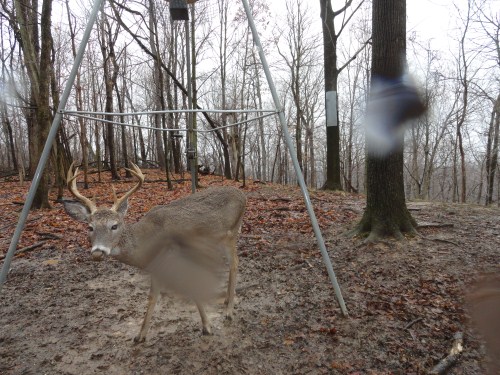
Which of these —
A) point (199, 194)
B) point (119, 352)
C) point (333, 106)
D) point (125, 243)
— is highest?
point (333, 106)

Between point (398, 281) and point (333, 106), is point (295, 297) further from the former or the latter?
point (333, 106)

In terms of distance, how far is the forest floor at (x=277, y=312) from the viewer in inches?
108

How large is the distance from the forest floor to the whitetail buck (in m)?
0.39

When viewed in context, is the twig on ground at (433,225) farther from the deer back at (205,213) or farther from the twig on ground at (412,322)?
the deer back at (205,213)

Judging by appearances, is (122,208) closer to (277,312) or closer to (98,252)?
(98,252)

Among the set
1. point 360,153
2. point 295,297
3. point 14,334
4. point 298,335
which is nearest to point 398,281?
point 295,297

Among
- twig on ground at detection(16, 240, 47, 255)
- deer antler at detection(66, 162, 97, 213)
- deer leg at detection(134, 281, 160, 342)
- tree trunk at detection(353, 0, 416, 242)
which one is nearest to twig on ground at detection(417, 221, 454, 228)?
tree trunk at detection(353, 0, 416, 242)

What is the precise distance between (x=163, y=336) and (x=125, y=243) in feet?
3.43

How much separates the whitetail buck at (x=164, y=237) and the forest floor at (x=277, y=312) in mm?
387

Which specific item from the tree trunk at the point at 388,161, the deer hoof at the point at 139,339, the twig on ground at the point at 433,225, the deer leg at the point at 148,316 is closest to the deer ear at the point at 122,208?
the deer leg at the point at 148,316

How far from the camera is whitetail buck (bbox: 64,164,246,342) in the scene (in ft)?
9.10

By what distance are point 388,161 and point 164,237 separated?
3.61m

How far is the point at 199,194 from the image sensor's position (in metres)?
3.58

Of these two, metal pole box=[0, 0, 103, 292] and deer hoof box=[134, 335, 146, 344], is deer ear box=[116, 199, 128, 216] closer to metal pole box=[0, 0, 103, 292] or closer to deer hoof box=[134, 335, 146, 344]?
metal pole box=[0, 0, 103, 292]
